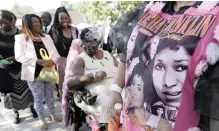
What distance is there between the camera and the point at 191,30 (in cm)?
104

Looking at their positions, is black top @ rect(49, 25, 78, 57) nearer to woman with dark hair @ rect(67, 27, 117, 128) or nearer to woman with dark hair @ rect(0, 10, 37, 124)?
woman with dark hair @ rect(0, 10, 37, 124)

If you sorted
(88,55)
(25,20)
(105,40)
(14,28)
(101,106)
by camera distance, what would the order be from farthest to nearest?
1. (105,40)
2. (14,28)
3. (25,20)
4. (88,55)
5. (101,106)

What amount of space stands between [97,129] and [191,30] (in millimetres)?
2324

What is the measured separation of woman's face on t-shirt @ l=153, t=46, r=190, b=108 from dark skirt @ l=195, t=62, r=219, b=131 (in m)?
0.07

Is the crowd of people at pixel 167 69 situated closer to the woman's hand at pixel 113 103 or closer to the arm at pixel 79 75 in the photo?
the woman's hand at pixel 113 103

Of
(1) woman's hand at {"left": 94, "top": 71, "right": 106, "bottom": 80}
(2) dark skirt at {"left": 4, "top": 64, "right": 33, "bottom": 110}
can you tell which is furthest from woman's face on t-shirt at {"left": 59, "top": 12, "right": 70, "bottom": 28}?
(1) woman's hand at {"left": 94, "top": 71, "right": 106, "bottom": 80}

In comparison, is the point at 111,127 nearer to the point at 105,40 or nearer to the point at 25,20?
the point at 25,20

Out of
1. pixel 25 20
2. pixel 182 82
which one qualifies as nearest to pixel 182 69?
pixel 182 82

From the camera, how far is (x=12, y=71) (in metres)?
4.23

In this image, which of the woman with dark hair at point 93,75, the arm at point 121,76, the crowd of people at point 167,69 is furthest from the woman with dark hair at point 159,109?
the woman with dark hair at point 93,75

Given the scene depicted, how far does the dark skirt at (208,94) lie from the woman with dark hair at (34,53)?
307cm

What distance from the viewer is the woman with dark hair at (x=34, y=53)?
12.4 feet

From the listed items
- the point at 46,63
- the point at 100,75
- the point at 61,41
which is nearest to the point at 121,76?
the point at 100,75

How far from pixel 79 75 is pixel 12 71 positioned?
162 cm
